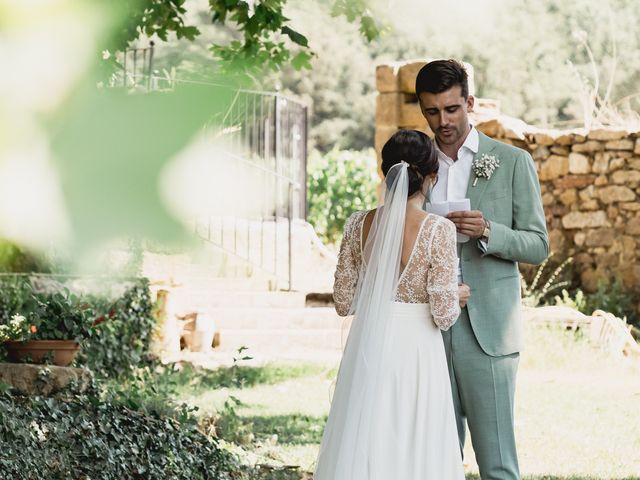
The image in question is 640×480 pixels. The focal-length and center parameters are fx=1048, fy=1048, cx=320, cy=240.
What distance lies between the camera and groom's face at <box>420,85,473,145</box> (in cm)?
325

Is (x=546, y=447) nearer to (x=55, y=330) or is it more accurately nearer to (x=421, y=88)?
(x=55, y=330)

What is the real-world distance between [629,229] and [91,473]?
8516mm

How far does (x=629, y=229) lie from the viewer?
1175 centimetres

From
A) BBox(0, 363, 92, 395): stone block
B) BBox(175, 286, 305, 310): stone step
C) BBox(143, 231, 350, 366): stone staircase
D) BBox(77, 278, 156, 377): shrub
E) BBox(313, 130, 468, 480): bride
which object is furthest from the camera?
BBox(175, 286, 305, 310): stone step

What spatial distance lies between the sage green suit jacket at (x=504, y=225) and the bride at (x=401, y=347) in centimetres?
11

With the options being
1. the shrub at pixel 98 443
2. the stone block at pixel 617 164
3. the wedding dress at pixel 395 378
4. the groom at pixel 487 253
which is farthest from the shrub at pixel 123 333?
the stone block at pixel 617 164

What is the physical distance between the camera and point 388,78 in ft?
35.9

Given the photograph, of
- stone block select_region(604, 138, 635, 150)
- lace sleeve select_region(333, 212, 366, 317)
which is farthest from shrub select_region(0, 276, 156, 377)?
stone block select_region(604, 138, 635, 150)

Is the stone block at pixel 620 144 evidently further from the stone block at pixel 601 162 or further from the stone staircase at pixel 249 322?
the stone staircase at pixel 249 322

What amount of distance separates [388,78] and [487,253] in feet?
25.8

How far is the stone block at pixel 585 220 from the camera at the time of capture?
11977mm

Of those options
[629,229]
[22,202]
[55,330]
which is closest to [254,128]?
[22,202]

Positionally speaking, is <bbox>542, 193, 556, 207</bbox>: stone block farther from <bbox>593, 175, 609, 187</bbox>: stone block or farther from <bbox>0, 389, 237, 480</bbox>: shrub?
<bbox>0, 389, 237, 480</bbox>: shrub

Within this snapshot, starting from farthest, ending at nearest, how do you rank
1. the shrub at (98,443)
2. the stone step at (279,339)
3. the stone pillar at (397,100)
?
1. the stone pillar at (397,100)
2. the stone step at (279,339)
3. the shrub at (98,443)
